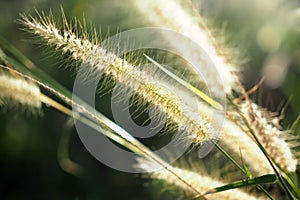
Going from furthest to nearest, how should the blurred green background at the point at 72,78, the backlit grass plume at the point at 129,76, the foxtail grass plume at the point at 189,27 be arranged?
the blurred green background at the point at 72,78, the foxtail grass plume at the point at 189,27, the backlit grass plume at the point at 129,76

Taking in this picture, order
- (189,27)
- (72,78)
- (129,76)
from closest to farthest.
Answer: (129,76)
(189,27)
(72,78)

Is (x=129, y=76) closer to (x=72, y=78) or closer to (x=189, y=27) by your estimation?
(x=189, y=27)

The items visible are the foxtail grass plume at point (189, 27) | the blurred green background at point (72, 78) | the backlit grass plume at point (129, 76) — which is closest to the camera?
the backlit grass plume at point (129, 76)

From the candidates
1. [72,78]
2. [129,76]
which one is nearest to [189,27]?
[129,76]

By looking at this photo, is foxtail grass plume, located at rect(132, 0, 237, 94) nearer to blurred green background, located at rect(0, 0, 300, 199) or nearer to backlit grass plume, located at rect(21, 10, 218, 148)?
backlit grass plume, located at rect(21, 10, 218, 148)

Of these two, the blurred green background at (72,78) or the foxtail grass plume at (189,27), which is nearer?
the foxtail grass plume at (189,27)

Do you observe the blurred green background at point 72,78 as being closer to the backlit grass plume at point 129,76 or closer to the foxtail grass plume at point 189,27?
the foxtail grass plume at point 189,27

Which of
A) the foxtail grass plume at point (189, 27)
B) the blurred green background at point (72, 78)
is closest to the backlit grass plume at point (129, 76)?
the foxtail grass plume at point (189, 27)

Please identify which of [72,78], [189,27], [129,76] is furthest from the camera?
[72,78]
